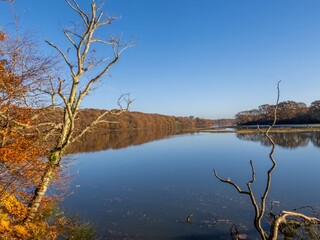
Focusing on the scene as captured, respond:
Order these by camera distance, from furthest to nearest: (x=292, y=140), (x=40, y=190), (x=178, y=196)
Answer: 1. (x=292, y=140)
2. (x=178, y=196)
3. (x=40, y=190)

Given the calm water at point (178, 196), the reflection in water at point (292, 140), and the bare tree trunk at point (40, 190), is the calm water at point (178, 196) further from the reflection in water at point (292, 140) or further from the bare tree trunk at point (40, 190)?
the reflection in water at point (292, 140)

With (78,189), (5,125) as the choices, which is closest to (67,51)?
(5,125)

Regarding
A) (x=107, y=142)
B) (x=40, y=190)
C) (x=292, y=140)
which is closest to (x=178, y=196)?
(x=40, y=190)

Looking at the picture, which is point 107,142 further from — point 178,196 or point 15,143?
point 15,143

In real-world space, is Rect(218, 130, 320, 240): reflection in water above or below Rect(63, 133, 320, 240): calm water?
above

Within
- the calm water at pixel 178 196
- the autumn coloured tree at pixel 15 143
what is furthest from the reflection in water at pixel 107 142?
the autumn coloured tree at pixel 15 143

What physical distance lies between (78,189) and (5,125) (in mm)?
12527

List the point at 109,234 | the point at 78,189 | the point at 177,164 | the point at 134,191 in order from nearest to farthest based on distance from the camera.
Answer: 1. the point at 109,234
2. the point at 134,191
3. the point at 78,189
4. the point at 177,164

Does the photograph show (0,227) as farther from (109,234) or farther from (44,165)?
(109,234)

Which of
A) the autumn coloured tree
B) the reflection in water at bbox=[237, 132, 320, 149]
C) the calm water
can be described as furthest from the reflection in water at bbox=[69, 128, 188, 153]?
the reflection in water at bbox=[237, 132, 320, 149]

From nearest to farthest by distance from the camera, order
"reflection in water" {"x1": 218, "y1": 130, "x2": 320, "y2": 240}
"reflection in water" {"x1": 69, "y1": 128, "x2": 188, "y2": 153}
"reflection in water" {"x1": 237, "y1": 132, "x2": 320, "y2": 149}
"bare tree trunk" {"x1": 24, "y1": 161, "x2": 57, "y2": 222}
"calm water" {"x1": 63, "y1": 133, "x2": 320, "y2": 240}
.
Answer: "reflection in water" {"x1": 218, "y1": 130, "x2": 320, "y2": 240} → "bare tree trunk" {"x1": 24, "y1": 161, "x2": 57, "y2": 222} → "calm water" {"x1": 63, "y1": 133, "x2": 320, "y2": 240} → "reflection in water" {"x1": 237, "y1": 132, "x2": 320, "y2": 149} → "reflection in water" {"x1": 69, "y1": 128, "x2": 188, "y2": 153}

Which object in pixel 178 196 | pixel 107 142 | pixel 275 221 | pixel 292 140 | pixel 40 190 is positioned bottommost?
pixel 178 196

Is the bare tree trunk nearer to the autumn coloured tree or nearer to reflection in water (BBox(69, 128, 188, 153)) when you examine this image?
the autumn coloured tree

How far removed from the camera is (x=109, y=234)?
12391mm
